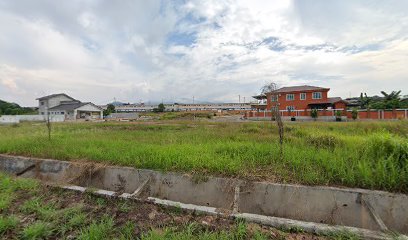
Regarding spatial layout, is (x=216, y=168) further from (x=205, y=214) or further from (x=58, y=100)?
(x=58, y=100)

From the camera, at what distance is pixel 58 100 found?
54969 millimetres

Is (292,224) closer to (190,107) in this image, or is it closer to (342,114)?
(342,114)

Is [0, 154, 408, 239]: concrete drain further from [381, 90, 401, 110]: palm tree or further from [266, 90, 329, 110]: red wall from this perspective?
[381, 90, 401, 110]: palm tree

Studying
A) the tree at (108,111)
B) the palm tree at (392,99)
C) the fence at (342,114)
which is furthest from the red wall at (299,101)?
the tree at (108,111)

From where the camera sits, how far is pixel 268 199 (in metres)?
4.03

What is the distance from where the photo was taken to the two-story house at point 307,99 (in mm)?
32594

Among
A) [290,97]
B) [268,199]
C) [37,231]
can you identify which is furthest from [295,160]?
[290,97]

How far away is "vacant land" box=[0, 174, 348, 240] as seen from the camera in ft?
9.98

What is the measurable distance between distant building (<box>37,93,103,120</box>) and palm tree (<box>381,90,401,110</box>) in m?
56.5

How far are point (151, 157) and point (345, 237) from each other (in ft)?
13.2

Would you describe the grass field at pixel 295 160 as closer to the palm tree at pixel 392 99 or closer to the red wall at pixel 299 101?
the red wall at pixel 299 101

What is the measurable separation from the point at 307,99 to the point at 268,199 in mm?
33707

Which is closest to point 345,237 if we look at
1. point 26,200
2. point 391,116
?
point 26,200

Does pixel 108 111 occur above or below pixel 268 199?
above
